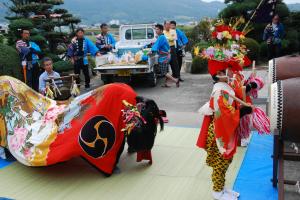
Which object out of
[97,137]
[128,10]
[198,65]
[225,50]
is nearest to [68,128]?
[97,137]

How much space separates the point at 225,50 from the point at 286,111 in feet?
2.56

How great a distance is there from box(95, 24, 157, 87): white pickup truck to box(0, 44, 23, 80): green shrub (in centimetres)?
186

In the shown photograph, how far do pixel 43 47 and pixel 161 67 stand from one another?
11.4ft

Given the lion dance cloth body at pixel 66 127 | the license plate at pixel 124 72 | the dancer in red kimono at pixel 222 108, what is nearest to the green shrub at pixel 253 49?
the license plate at pixel 124 72

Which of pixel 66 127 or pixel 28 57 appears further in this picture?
pixel 28 57

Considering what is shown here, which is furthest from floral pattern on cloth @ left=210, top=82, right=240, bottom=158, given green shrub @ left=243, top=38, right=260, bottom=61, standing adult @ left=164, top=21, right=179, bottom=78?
green shrub @ left=243, top=38, right=260, bottom=61

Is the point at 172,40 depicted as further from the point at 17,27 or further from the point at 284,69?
the point at 284,69

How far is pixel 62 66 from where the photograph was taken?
10.7 meters

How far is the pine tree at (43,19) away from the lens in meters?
10.7

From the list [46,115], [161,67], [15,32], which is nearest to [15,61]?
[15,32]

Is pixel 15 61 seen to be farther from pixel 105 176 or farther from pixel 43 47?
pixel 105 176

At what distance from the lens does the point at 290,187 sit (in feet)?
13.0

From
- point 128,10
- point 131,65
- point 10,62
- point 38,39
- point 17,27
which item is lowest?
point 131,65

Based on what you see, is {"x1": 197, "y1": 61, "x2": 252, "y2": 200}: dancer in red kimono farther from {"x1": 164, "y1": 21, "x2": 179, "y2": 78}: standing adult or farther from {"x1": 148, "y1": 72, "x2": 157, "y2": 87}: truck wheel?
{"x1": 164, "y1": 21, "x2": 179, "y2": 78}: standing adult
